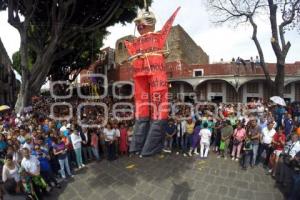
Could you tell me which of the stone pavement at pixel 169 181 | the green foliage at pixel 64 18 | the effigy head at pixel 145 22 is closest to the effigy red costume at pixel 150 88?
the effigy head at pixel 145 22

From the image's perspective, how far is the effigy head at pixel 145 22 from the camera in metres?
5.88

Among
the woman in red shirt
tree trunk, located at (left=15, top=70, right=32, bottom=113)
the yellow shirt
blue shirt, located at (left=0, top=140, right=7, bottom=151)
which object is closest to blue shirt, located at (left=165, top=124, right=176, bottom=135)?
the yellow shirt

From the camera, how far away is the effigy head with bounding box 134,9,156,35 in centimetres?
588

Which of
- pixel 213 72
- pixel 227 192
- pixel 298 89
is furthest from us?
pixel 213 72

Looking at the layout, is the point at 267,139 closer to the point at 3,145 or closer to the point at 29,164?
the point at 29,164

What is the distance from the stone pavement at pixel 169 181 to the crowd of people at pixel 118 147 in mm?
407

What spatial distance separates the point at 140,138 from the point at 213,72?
14.6 m

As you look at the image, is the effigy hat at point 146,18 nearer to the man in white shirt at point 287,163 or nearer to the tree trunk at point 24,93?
the man in white shirt at point 287,163

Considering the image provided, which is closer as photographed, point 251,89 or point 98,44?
point 251,89

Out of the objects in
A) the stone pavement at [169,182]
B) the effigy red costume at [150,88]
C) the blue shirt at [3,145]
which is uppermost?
the effigy red costume at [150,88]

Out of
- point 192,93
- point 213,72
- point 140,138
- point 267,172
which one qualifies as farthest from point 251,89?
point 140,138

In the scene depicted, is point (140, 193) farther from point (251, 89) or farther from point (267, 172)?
point (251, 89)

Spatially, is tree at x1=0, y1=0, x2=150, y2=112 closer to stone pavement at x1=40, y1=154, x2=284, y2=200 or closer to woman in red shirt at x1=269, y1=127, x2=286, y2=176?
stone pavement at x1=40, y1=154, x2=284, y2=200

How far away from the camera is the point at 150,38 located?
5.72 meters
